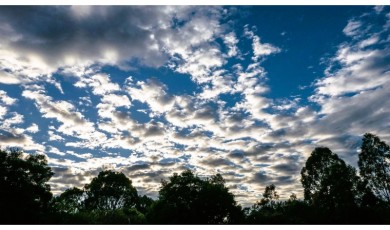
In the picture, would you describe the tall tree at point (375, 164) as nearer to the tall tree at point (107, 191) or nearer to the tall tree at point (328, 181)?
the tall tree at point (328, 181)

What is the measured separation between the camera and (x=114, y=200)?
62.8 metres

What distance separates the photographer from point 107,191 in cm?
6272

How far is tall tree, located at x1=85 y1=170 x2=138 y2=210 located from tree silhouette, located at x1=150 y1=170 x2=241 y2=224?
90.6ft

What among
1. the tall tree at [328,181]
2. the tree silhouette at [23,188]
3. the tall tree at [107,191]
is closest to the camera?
the tree silhouette at [23,188]

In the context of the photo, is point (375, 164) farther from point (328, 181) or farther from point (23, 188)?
point (23, 188)

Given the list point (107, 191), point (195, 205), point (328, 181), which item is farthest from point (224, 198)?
point (107, 191)

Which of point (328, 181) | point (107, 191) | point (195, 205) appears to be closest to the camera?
point (195, 205)

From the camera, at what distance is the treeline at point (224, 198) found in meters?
34.9

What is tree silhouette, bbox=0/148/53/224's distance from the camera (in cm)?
3378

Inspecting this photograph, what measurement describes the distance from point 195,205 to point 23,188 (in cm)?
2115

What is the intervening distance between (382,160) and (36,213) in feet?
147

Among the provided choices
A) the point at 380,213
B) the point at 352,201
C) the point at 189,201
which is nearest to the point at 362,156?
the point at 352,201

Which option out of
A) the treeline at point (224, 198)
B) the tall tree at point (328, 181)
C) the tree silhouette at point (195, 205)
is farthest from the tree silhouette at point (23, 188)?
the tall tree at point (328, 181)

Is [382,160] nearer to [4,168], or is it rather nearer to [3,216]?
[3,216]
